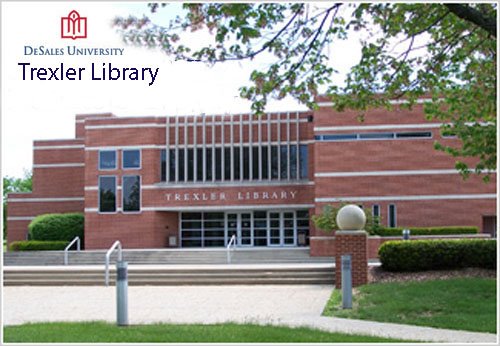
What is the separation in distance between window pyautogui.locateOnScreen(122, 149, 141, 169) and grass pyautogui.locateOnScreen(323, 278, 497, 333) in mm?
21128

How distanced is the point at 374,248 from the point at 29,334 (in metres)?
19.9

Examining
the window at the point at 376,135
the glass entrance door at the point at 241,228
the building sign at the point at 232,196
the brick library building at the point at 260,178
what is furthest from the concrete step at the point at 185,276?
the glass entrance door at the point at 241,228

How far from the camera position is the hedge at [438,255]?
18891mm

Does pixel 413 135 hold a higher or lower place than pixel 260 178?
higher

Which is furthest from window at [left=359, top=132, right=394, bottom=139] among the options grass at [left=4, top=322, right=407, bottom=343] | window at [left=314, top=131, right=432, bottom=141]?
grass at [left=4, top=322, right=407, bottom=343]

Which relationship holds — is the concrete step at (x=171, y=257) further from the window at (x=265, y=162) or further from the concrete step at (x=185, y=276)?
the concrete step at (x=185, y=276)

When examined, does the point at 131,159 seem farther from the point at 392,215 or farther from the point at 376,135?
the point at 392,215

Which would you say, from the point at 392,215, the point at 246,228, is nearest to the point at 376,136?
the point at 392,215

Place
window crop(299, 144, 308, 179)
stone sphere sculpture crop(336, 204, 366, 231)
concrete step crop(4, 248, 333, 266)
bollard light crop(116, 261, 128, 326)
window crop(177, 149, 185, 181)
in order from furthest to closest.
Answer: window crop(177, 149, 185, 181), window crop(299, 144, 308, 179), concrete step crop(4, 248, 333, 266), stone sphere sculpture crop(336, 204, 366, 231), bollard light crop(116, 261, 128, 326)

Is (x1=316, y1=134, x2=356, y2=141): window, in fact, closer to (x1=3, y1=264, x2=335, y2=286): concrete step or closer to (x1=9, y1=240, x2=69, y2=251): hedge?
(x1=3, y1=264, x2=335, y2=286): concrete step

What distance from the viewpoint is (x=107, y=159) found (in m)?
37.2

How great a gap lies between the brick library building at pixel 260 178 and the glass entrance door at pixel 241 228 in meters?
0.05

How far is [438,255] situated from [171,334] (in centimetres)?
1064

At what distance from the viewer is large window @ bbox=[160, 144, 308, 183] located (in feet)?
118
